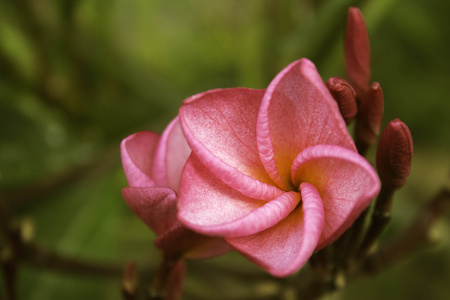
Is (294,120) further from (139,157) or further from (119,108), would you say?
(119,108)

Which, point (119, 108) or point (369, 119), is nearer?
point (369, 119)

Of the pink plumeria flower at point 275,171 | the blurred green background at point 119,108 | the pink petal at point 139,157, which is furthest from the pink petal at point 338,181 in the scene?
the blurred green background at point 119,108

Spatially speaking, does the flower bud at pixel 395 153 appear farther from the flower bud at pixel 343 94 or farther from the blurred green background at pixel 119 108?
the blurred green background at pixel 119 108

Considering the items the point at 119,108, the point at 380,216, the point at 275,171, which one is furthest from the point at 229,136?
the point at 119,108

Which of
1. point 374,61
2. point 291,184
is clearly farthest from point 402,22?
point 291,184

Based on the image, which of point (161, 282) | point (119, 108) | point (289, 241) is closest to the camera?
point (289, 241)

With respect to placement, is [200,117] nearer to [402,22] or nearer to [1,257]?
[1,257]

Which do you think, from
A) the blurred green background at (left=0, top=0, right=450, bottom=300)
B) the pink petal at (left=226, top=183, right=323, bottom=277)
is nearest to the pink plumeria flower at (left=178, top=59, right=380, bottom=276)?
the pink petal at (left=226, top=183, right=323, bottom=277)
